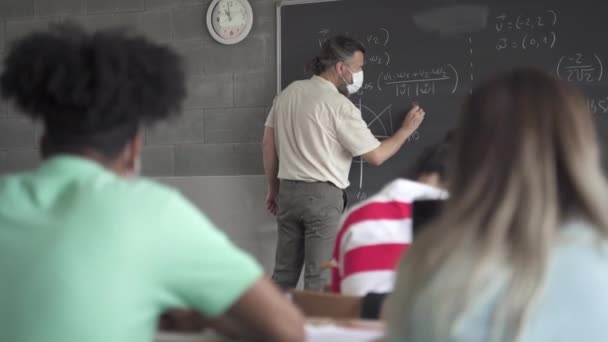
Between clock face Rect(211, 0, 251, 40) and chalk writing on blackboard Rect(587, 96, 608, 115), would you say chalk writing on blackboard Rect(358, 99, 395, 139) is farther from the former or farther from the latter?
chalk writing on blackboard Rect(587, 96, 608, 115)

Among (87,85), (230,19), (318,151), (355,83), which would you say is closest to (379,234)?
(87,85)

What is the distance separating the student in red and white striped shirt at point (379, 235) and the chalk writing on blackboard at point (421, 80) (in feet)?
5.44

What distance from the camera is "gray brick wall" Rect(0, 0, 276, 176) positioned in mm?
3869

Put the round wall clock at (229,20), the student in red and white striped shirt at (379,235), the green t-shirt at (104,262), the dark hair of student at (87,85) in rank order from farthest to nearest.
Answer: the round wall clock at (229,20) → the student in red and white striped shirt at (379,235) → the dark hair of student at (87,85) → the green t-shirt at (104,262)

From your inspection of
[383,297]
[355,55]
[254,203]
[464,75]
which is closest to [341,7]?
[355,55]

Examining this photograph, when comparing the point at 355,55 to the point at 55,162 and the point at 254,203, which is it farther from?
the point at 55,162

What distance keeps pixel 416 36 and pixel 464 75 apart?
0.33m

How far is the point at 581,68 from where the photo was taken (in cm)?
330

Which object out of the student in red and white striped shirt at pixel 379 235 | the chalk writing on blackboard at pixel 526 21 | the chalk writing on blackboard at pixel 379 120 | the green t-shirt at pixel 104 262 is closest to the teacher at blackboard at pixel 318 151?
the chalk writing on blackboard at pixel 379 120

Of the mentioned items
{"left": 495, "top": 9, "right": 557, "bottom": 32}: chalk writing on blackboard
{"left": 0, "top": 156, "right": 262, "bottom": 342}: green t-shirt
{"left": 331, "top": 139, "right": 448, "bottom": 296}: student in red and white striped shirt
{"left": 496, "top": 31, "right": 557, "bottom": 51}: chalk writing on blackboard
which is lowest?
{"left": 331, "top": 139, "right": 448, "bottom": 296}: student in red and white striped shirt

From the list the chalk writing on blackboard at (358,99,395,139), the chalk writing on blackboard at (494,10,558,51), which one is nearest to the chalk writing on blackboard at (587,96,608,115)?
the chalk writing on blackboard at (494,10,558,51)

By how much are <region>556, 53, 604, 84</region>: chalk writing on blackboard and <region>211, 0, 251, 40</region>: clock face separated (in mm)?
1725

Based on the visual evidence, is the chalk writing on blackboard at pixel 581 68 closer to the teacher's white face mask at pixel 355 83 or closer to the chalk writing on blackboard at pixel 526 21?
the chalk writing on blackboard at pixel 526 21

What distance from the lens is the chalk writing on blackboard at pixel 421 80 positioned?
3.50 metres
